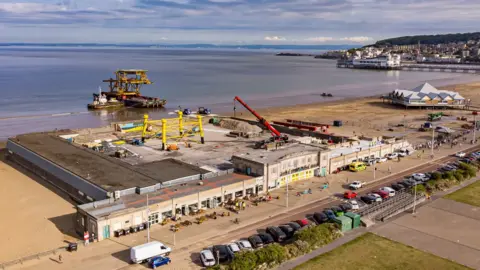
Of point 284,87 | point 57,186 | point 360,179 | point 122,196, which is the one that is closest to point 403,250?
point 360,179

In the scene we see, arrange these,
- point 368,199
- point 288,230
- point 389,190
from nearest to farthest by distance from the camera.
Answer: point 288,230 < point 368,199 < point 389,190

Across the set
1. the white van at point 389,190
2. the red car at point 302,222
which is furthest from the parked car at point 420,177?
the red car at point 302,222

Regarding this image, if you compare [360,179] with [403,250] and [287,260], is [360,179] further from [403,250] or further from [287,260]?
[287,260]

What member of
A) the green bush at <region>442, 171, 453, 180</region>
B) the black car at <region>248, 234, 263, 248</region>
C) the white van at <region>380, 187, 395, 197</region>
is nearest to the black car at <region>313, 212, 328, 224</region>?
the black car at <region>248, 234, 263, 248</region>

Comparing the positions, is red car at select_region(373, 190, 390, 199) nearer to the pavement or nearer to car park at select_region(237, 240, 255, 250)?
the pavement

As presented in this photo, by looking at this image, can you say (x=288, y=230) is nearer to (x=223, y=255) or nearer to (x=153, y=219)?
(x=223, y=255)

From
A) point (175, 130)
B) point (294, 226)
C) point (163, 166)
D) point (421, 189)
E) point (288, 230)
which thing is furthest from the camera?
point (175, 130)

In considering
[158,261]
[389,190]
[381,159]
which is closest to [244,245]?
[158,261]
